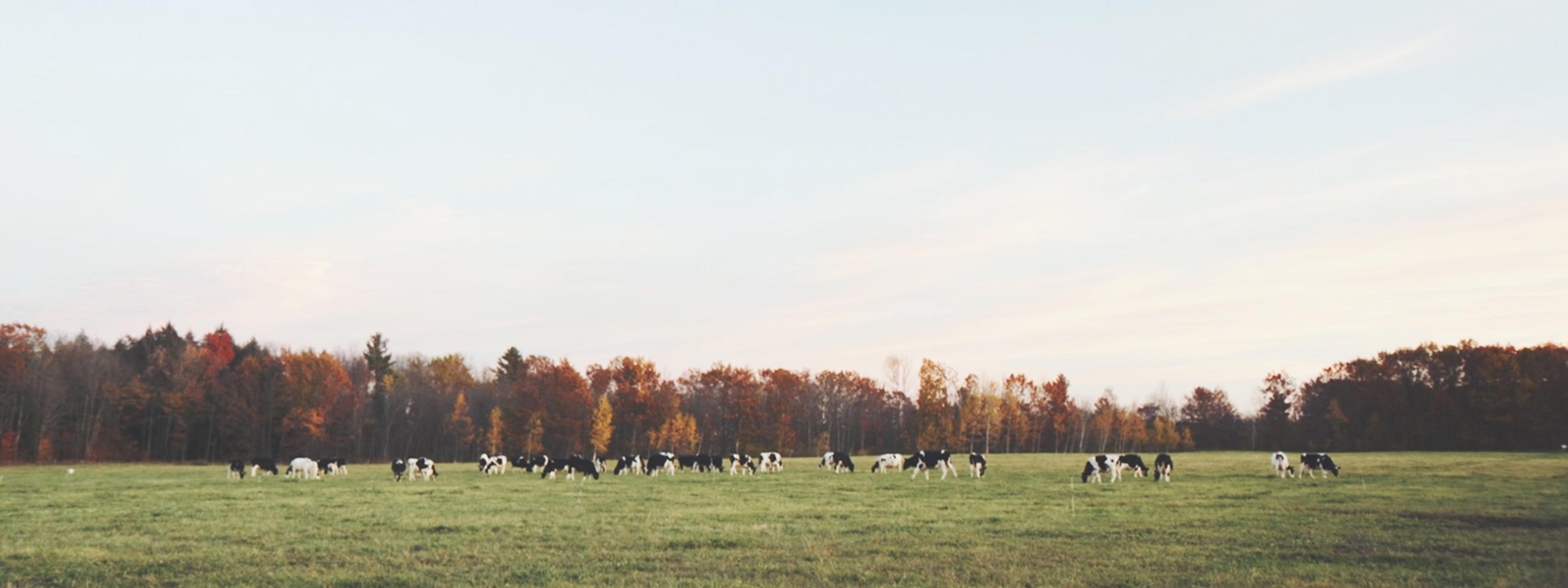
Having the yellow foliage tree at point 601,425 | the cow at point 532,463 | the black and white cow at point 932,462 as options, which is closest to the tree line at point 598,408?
the yellow foliage tree at point 601,425

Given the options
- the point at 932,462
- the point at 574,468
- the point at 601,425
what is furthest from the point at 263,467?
the point at 601,425

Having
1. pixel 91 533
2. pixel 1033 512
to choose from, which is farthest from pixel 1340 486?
pixel 91 533

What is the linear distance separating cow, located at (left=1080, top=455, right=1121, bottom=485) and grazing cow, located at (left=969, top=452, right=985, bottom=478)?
451cm

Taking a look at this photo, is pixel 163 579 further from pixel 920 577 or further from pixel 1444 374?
pixel 1444 374

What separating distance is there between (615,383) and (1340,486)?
7336cm

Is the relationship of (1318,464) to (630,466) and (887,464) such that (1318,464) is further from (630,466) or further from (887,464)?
(630,466)

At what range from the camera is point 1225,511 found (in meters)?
21.2

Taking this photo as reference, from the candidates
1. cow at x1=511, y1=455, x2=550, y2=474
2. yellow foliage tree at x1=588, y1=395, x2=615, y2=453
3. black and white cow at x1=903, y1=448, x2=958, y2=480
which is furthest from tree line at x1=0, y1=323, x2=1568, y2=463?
black and white cow at x1=903, y1=448, x2=958, y2=480

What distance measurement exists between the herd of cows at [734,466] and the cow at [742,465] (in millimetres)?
51

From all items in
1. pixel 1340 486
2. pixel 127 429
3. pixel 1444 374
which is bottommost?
pixel 127 429

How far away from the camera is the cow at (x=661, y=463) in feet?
153

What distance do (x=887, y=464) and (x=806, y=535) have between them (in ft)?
102

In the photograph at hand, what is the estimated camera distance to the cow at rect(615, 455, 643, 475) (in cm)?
4697

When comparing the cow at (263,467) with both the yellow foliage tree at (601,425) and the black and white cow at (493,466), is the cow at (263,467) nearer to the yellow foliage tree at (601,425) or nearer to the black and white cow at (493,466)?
the black and white cow at (493,466)
